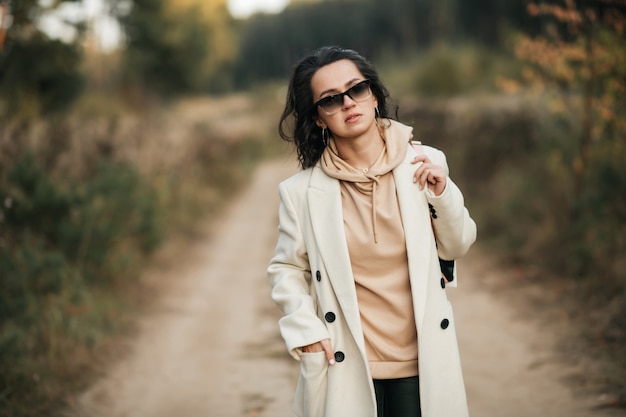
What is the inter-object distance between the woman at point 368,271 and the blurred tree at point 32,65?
3.59m

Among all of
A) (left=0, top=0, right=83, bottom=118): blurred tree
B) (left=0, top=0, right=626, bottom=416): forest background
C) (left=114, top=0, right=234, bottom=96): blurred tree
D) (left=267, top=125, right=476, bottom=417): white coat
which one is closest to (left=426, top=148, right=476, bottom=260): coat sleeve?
(left=267, top=125, right=476, bottom=417): white coat

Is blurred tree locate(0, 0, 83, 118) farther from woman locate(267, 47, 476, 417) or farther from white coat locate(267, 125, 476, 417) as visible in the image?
white coat locate(267, 125, 476, 417)

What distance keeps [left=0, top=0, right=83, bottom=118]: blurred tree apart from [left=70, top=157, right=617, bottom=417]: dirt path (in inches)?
118

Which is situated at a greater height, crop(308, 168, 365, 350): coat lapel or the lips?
the lips

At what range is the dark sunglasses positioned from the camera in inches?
101

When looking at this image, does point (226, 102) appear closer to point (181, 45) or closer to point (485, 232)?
point (181, 45)

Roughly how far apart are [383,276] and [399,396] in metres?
0.47

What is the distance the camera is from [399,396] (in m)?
2.54

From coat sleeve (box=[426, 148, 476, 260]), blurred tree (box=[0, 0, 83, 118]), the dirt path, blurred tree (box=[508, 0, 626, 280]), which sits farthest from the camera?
blurred tree (box=[508, 0, 626, 280])

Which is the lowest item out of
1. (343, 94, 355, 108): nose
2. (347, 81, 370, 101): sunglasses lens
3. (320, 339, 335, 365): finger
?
(320, 339, 335, 365): finger

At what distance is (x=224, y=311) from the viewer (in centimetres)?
723

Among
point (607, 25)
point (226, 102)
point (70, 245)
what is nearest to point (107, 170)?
point (70, 245)

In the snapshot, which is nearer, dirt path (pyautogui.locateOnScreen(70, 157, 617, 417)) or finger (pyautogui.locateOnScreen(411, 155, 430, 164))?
finger (pyautogui.locateOnScreen(411, 155, 430, 164))

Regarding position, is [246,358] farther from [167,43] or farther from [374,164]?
[167,43]
